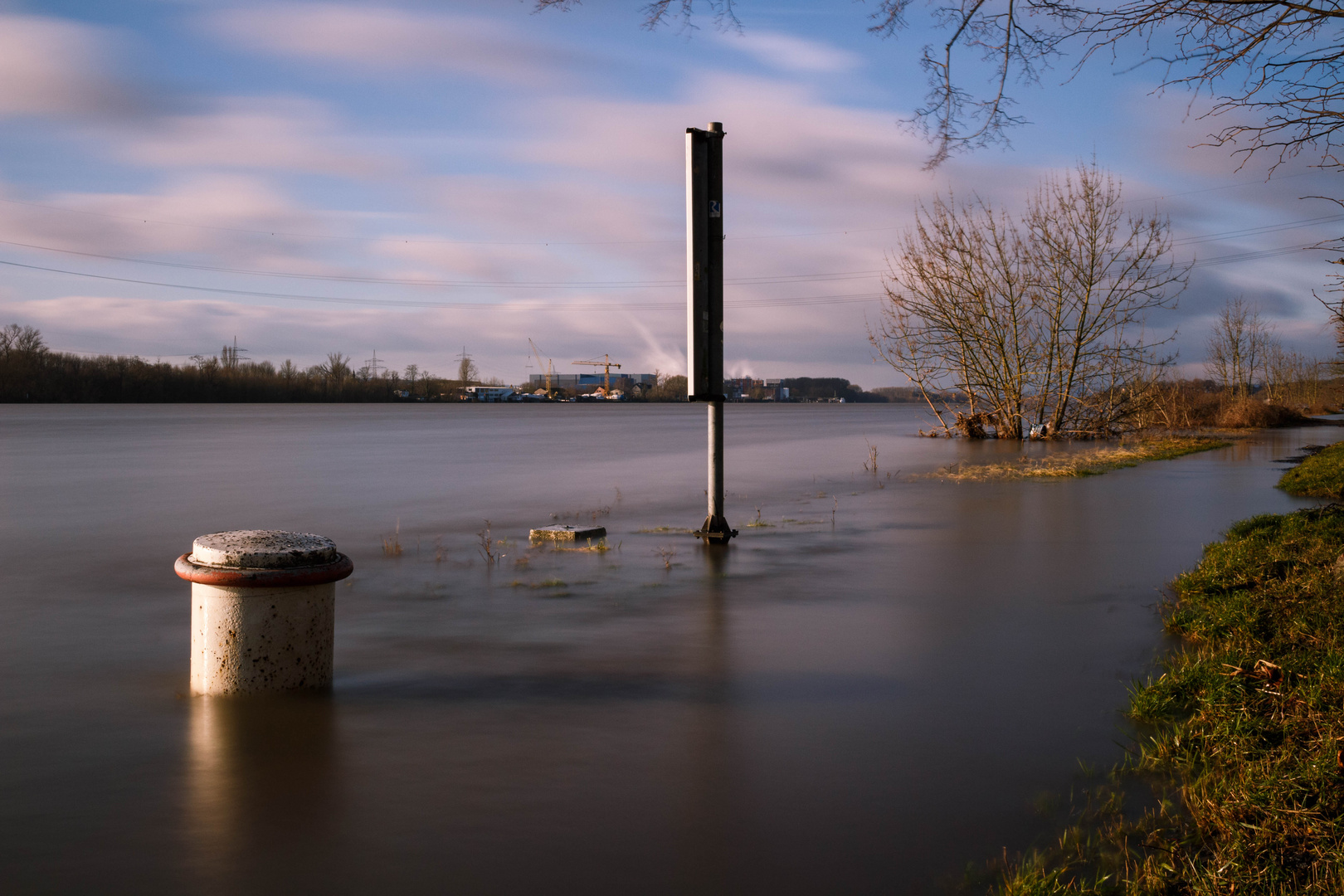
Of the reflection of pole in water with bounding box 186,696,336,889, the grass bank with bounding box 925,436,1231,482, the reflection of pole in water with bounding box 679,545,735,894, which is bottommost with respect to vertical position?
the reflection of pole in water with bounding box 679,545,735,894

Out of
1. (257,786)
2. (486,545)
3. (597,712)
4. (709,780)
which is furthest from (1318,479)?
(257,786)

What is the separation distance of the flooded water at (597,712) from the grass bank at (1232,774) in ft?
0.88

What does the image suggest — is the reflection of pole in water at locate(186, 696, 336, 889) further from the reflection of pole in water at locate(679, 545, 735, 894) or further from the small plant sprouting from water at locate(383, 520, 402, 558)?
the small plant sprouting from water at locate(383, 520, 402, 558)

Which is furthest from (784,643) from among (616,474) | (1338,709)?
(616,474)

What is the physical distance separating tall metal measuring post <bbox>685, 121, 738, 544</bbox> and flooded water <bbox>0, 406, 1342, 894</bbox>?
2071 mm

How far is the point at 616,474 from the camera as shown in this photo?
24547 mm

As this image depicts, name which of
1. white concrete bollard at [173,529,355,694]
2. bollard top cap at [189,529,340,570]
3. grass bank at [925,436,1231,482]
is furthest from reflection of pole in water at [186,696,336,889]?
grass bank at [925,436,1231,482]

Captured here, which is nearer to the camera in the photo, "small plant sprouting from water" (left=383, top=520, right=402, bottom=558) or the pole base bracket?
"small plant sprouting from water" (left=383, top=520, right=402, bottom=558)

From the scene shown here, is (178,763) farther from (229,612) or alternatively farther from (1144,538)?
(1144,538)

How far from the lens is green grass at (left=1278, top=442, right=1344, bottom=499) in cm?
1583

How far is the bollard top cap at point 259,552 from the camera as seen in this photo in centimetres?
518

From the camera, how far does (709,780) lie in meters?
4.48

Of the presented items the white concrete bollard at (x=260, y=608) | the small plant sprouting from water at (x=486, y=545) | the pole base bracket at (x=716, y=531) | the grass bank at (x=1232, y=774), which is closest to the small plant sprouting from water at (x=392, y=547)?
the small plant sprouting from water at (x=486, y=545)

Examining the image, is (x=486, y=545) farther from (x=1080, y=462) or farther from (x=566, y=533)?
(x=1080, y=462)
